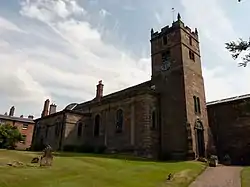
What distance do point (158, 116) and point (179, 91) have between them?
4405mm

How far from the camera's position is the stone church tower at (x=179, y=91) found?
32281 mm

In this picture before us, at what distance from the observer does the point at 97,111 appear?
40656 mm

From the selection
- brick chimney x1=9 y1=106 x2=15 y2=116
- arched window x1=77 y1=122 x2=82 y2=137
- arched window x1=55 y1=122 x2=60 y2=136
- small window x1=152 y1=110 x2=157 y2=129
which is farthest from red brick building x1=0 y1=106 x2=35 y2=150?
small window x1=152 y1=110 x2=157 y2=129

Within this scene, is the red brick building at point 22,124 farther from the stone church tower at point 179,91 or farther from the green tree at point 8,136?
the stone church tower at point 179,91

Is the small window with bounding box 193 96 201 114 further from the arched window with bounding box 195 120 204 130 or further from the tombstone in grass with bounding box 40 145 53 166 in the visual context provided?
the tombstone in grass with bounding box 40 145 53 166

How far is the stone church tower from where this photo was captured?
106 ft

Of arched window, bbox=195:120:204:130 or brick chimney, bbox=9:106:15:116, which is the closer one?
arched window, bbox=195:120:204:130

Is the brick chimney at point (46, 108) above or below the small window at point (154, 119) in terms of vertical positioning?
above

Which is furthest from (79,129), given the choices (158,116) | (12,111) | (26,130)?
(12,111)

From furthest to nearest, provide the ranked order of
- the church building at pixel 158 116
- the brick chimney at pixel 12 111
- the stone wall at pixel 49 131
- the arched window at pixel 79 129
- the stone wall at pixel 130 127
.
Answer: the brick chimney at pixel 12 111 < the arched window at pixel 79 129 < the stone wall at pixel 49 131 < the church building at pixel 158 116 < the stone wall at pixel 130 127

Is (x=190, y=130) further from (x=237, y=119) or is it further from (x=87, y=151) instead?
(x=87, y=151)

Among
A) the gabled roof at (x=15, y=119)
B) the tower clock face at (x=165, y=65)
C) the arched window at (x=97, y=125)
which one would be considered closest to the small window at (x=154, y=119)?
the tower clock face at (x=165, y=65)

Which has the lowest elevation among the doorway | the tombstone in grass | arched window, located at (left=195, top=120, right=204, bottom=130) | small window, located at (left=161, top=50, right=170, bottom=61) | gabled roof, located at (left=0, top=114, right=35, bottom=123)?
the tombstone in grass

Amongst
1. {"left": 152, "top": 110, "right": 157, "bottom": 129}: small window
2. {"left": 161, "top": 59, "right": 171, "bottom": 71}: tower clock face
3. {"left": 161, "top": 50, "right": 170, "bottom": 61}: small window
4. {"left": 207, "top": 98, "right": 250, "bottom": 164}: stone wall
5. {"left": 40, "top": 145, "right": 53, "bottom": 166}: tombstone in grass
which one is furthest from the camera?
{"left": 161, "top": 50, "right": 170, "bottom": 61}: small window
